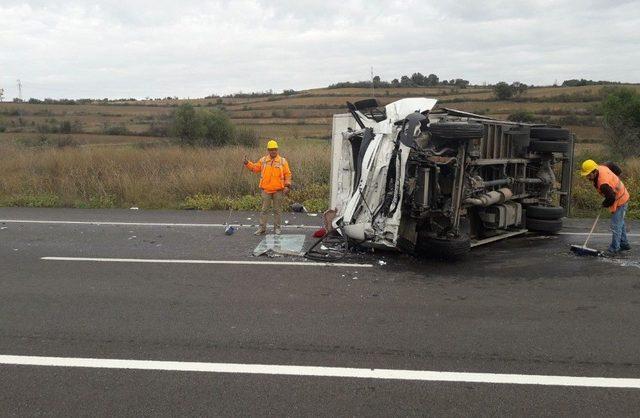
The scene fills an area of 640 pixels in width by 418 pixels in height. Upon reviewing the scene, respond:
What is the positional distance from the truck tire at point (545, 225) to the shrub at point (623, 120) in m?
11.1

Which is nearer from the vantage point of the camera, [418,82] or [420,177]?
[420,177]

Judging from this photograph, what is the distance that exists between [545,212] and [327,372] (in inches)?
269

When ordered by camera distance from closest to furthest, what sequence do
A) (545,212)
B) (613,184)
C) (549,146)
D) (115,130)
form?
(613,184)
(545,212)
(549,146)
(115,130)

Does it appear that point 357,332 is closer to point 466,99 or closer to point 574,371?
point 574,371

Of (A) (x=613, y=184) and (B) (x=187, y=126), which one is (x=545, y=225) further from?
(B) (x=187, y=126)

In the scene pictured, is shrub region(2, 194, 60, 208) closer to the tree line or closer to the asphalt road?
the asphalt road

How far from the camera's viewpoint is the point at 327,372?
13.4 feet

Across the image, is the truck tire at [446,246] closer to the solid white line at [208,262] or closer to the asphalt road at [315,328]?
the asphalt road at [315,328]

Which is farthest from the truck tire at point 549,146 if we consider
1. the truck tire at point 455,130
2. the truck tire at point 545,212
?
the truck tire at point 455,130

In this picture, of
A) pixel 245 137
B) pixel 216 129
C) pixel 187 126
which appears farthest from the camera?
pixel 187 126

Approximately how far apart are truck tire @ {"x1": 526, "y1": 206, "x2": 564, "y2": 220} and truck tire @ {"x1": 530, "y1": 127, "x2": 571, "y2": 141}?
4.08ft

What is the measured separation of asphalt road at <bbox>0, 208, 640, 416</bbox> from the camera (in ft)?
12.0

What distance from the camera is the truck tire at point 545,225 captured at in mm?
9617

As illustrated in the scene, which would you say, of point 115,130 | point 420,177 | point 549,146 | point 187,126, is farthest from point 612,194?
point 115,130
